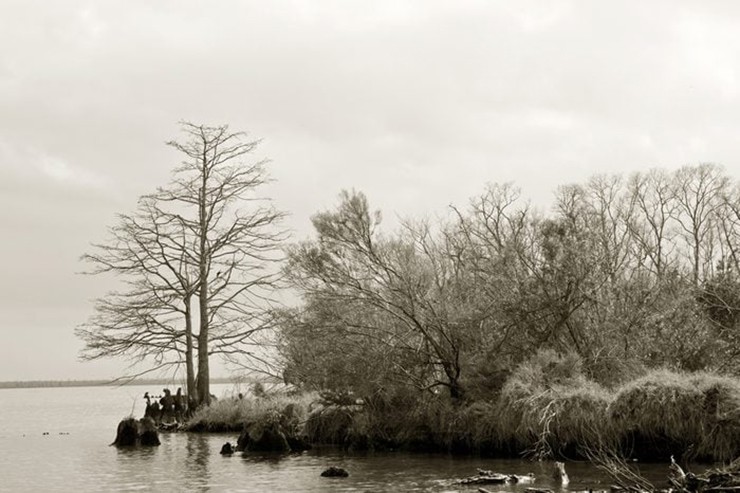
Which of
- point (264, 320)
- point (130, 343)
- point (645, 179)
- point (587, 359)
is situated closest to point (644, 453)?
point (587, 359)

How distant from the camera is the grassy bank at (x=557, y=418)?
81.5 feet

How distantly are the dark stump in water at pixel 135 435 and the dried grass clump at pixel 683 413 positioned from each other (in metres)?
18.1

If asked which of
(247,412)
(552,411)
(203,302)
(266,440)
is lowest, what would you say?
(266,440)

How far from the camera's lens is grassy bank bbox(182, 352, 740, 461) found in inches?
977

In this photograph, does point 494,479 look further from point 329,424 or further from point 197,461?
point 329,424

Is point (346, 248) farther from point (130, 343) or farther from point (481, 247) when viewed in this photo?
point (130, 343)

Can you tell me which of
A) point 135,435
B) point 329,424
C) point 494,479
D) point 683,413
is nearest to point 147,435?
point 135,435

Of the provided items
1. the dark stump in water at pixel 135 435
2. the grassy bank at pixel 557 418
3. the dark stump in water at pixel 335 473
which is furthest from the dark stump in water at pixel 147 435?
the dark stump in water at pixel 335 473

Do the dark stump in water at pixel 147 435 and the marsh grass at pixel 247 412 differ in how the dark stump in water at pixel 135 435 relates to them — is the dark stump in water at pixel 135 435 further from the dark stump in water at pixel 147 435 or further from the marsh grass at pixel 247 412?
the marsh grass at pixel 247 412

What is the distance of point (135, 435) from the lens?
3622 centimetres

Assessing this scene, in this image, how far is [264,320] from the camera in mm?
43562

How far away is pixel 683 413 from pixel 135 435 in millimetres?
20392

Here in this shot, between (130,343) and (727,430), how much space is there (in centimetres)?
2730

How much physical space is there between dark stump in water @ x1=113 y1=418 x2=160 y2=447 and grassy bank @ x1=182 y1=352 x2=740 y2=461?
5.10m
